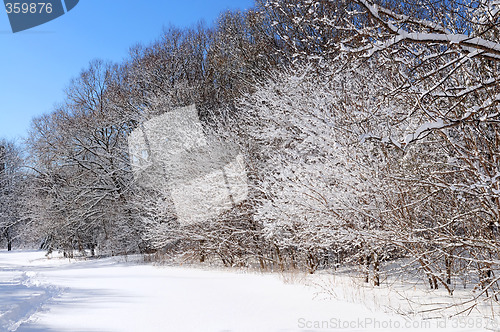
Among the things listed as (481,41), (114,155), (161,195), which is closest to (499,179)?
(481,41)

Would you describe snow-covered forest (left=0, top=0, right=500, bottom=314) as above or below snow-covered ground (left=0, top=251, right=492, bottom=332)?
above

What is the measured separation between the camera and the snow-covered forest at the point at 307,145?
3633 mm

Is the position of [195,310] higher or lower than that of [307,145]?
lower

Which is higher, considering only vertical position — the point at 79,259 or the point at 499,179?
the point at 499,179

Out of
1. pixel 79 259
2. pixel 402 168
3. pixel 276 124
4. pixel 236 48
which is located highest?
pixel 236 48

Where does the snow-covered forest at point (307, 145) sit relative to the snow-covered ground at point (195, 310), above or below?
above

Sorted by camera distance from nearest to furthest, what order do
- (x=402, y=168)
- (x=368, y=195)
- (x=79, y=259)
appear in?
(x=402, y=168)
(x=368, y=195)
(x=79, y=259)

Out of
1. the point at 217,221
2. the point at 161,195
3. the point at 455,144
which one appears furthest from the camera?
the point at 161,195

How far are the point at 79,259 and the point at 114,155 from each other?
5.66 metres

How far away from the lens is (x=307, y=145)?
770cm

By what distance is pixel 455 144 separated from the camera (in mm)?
4031

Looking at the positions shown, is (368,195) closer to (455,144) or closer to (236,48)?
(455,144)

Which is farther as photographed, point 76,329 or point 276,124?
point 276,124

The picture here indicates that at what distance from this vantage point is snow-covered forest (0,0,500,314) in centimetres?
363
